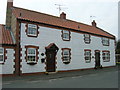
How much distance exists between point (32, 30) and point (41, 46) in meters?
2.15

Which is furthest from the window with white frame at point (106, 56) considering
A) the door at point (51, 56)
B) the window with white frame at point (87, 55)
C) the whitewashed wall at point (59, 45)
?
the door at point (51, 56)

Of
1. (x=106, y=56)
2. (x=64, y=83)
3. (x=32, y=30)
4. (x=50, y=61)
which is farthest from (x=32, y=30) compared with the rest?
(x=106, y=56)

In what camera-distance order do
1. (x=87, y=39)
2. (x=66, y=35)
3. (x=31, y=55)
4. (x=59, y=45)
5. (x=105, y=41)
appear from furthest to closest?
(x=105, y=41) < (x=87, y=39) < (x=66, y=35) < (x=59, y=45) < (x=31, y=55)

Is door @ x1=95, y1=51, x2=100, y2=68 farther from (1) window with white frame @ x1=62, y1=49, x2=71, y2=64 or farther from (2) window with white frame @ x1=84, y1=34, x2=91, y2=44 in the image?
(1) window with white frame @ x1=62, y1=49, x2=71, y2=64

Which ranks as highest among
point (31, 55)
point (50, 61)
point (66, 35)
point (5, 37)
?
point (66, 35)

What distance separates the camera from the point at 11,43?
46.8ft

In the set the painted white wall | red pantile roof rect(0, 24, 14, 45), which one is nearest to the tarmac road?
the painted white wall

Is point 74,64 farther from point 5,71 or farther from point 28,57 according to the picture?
point 5,71

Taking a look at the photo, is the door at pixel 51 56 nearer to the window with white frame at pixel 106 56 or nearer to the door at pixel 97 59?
the door at pixel 97 59

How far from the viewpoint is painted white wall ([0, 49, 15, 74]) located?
1359 cm

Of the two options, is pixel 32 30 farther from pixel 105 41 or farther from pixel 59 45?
pixel 105 41

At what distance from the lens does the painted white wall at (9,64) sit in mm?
13593

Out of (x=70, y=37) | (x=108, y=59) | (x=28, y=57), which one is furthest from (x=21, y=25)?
(x=108, y=59)

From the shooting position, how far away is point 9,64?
547 inches
